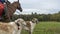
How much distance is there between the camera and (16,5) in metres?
→ 17.6

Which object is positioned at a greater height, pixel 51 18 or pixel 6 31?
pixel 6 31

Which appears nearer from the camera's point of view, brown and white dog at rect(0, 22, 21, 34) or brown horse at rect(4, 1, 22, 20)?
brown and white dog at rect(0, 22, 21, 34)

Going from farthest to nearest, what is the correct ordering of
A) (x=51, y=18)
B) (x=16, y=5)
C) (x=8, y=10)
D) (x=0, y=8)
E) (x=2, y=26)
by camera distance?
(x=51, y=18) < (x=16, y=5) < (x=8, y=10) < (x=0, y=8) < (x=2, y=26)

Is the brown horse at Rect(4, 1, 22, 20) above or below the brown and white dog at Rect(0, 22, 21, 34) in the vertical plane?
below

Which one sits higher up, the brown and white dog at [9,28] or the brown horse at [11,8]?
the brown and white dog at [9,28]

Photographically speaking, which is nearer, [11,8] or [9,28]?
[9,28]

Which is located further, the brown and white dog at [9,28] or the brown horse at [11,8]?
the brown horse at [11,8]

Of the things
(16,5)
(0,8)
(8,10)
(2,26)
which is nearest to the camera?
(2,26)

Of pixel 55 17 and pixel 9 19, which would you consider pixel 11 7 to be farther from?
pixel 55 17

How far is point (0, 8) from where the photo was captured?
48.9ft

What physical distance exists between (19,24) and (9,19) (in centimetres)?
265

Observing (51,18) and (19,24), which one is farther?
(51,18)

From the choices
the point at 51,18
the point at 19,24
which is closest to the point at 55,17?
the point at 51,18

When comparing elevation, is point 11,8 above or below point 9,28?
below
